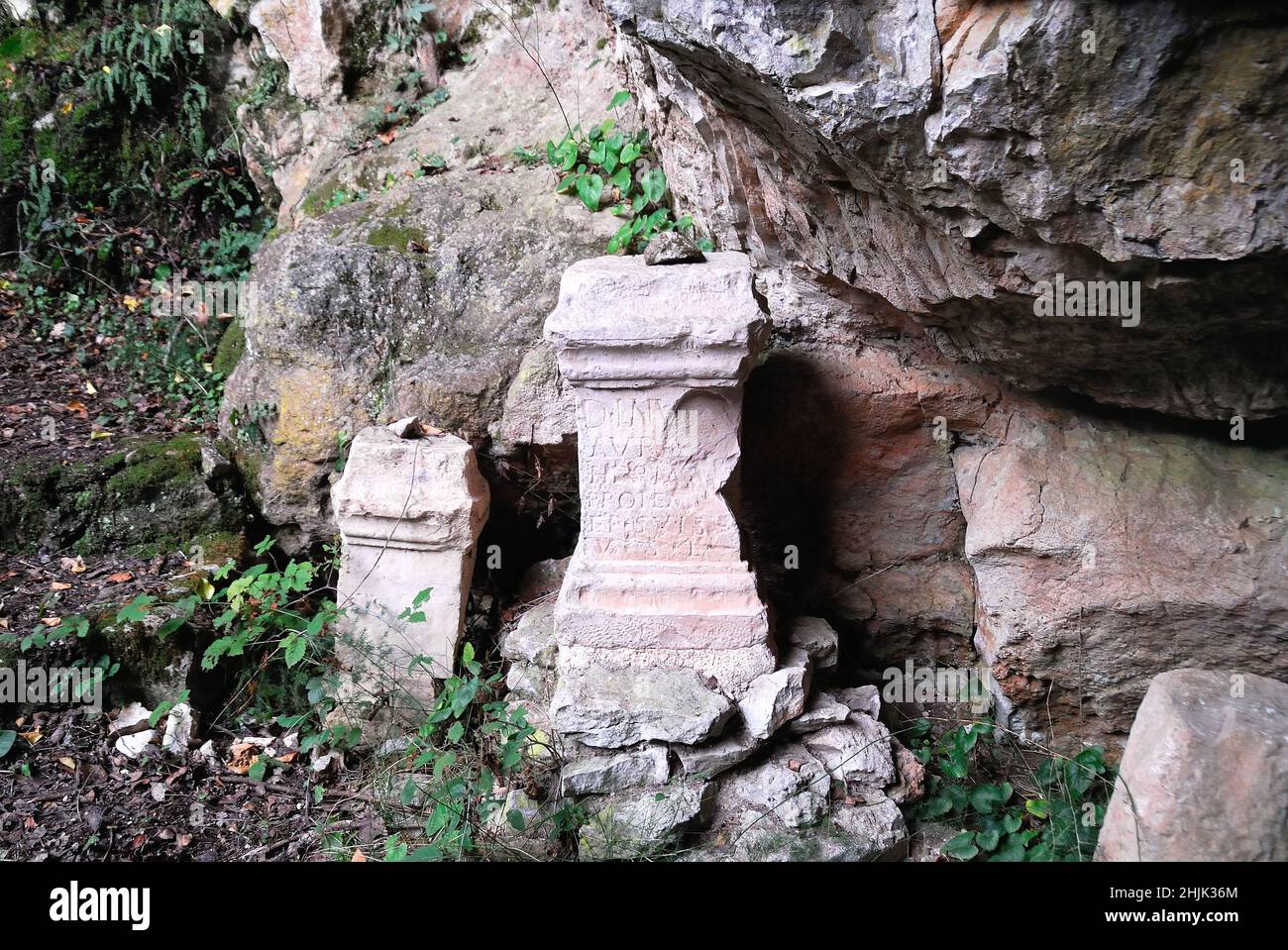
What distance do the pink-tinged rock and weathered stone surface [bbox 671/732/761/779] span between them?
0.72 feet

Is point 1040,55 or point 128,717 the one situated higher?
point 1040,55

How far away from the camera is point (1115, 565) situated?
3.46 m

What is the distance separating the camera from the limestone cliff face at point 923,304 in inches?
90.4

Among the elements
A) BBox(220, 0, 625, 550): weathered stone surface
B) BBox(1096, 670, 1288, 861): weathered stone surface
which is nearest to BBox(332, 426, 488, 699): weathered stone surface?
BBox(220, 0, 625, 550): weathered stone surface

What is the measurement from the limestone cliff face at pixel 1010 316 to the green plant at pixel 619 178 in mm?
184

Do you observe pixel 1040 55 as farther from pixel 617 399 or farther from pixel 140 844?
pixel 140 844

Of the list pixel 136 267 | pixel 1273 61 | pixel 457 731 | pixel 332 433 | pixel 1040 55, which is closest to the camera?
pixel 1273 61

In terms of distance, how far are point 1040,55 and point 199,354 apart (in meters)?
4.93

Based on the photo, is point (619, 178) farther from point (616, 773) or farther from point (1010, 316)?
point (616, 773)

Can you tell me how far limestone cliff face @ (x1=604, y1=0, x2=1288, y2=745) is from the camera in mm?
2236

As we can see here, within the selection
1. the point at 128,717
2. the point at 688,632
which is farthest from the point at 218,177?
the point at 688,632

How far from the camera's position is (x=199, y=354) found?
566 centimetres

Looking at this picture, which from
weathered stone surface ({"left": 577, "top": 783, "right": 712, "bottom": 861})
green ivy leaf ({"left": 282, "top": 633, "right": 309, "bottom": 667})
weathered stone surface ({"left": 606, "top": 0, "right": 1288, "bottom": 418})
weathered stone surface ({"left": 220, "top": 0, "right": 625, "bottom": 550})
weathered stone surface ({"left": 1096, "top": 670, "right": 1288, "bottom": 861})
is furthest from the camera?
weathered stone surface ({"left": 220, "top": 0, "right": 625, "bottom": 550})

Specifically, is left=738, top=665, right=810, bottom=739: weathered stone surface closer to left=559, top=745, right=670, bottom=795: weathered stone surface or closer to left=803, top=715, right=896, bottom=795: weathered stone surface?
left=803, top=715, right=896, bottom=795: weathered stone surface
